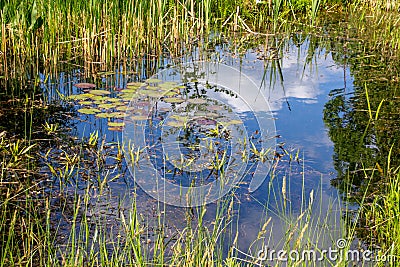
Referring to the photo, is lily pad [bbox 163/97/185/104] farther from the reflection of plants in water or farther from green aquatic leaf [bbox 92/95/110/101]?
the reflection of plants in water

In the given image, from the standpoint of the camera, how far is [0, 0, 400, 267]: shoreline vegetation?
2020 millimetres

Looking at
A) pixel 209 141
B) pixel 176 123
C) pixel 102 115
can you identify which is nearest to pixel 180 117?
pixel 176 123

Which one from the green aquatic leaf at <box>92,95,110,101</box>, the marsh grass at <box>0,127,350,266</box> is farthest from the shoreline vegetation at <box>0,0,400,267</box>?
the green aquatic leaf at <box>92,95,110,101</box>

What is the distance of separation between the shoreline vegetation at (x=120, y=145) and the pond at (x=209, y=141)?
0.04 meters

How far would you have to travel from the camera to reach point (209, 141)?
3.24 meters

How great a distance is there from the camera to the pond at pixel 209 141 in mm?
2449

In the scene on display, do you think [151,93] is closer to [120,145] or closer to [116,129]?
[116,129]

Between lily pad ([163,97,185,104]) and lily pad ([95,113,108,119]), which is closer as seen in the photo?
lily pad ([95,113,108,119])

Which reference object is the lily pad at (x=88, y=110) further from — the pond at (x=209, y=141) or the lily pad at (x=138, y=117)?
the lily pad at (x=138, y=117)

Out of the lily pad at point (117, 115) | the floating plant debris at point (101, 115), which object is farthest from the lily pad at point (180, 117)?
the floating plant debris at point (101, 115)

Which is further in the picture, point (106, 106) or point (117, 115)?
point (106, 106)

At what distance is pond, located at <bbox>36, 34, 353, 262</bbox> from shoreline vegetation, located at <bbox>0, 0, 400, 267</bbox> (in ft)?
0.13

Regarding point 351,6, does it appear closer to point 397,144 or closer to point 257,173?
point 397,144

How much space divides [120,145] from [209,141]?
506 millimetres
